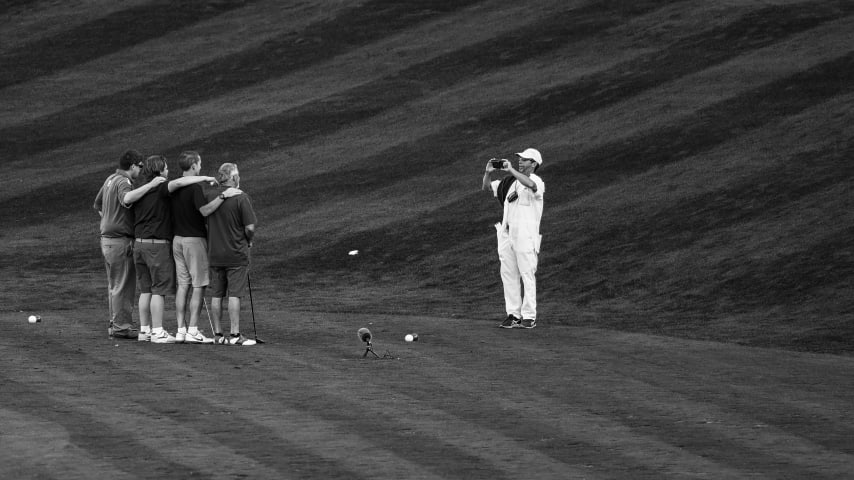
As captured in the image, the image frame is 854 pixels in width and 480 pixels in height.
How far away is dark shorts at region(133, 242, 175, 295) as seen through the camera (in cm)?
1292

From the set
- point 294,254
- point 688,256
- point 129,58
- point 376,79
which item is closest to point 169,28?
point 129,58

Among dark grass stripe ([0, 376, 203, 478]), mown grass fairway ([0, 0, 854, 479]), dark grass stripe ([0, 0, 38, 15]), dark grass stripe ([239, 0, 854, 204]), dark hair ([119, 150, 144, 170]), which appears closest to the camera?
dark grass stripe ([0, 376, 203, 478])

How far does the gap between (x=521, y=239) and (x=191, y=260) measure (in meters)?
3.38

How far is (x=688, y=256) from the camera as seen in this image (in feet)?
57.6

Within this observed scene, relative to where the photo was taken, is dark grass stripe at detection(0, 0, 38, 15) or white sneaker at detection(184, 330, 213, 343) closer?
white sneaker at detection(184, 330, 213, 343)

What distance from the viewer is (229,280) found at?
12836mm

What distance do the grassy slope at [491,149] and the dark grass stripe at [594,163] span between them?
51mm

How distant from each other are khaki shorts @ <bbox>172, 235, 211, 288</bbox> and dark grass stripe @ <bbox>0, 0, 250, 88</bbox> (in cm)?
1731

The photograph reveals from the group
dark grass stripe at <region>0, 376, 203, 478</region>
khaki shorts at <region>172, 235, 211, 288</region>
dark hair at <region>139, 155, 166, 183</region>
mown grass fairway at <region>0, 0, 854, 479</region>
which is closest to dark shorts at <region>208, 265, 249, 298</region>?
khaki shorts at <region>172, 235, 211, 288</region>

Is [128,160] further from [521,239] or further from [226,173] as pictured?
[521,239]

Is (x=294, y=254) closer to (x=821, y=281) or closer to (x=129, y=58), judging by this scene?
(x=821, y=281)

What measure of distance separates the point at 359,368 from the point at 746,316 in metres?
5.25

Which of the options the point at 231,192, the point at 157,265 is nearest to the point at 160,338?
the point at 157,265

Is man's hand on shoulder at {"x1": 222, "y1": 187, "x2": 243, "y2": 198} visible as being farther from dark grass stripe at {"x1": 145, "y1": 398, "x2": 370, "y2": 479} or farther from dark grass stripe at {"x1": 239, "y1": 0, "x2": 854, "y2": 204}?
dark grass stripe at {"x1": 239, "y1": 0, "x2": 854, "y2": 204}
